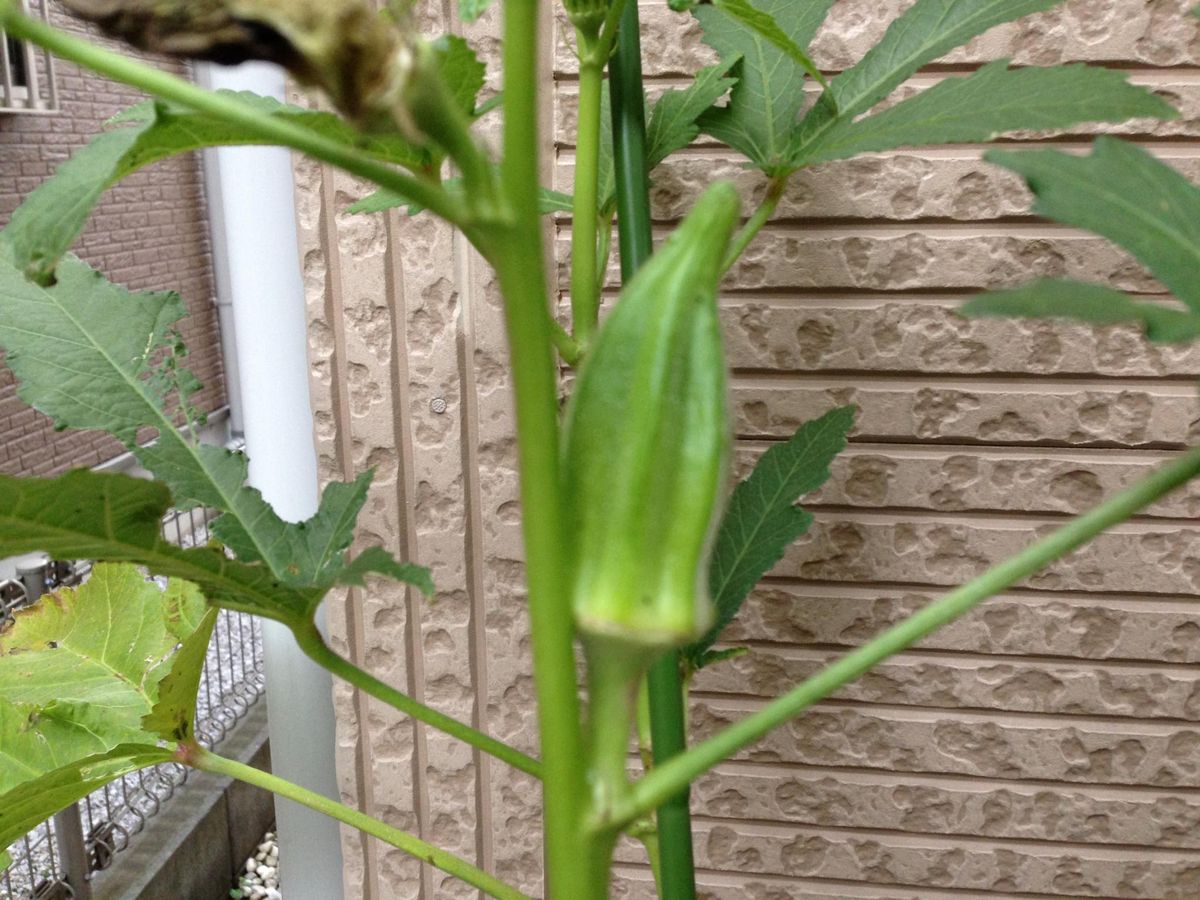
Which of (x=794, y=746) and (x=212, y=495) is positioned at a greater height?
(x=212, y=495)

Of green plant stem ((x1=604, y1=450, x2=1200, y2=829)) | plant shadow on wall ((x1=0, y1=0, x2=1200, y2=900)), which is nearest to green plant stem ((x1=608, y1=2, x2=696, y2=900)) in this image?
plant shadow on wall ((x1=0, y1=0, x2=1200, y2=900))

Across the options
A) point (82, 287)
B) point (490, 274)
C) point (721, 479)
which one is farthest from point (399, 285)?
point (721, 479)

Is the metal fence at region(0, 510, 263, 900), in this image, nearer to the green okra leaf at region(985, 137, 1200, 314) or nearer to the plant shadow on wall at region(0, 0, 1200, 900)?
the plant shadow on wall at region(0, 0, 1200, 900)

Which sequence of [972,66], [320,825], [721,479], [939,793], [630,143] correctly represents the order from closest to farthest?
[721,479] < [630,143] < [972,66] < [939,793] < [320,825]

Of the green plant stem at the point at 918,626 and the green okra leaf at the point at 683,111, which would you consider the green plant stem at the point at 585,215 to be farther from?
the green plant stem at the point at 918,626

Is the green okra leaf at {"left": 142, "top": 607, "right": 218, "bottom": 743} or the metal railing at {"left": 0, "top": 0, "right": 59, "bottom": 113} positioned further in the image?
the metal railing at {"left": 0, "top": 0, "right": 59, "bottom": 113}

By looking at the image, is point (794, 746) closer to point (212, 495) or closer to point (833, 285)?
point (833, 285)
